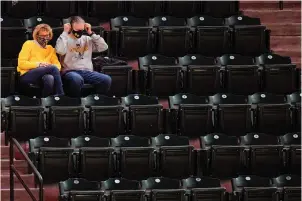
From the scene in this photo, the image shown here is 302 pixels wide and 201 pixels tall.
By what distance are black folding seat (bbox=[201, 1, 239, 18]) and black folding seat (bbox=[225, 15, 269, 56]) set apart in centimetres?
35

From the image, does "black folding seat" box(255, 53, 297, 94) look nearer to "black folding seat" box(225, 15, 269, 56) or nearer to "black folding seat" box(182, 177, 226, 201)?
"black folding seat" box(225, 15, 269, 56)

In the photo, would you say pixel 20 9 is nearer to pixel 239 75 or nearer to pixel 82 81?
pixel 82 81

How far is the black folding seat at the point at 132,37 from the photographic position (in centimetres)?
982

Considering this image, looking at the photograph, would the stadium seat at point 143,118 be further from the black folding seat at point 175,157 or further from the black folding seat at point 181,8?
the black folding seat at point 181,8

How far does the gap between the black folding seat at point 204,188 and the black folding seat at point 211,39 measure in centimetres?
181

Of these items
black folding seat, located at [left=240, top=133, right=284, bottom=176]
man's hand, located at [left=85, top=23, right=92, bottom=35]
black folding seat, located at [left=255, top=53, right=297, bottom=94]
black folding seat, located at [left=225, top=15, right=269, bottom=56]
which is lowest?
black folding seat, located at [left=240, top=133, right=284, bottom=176]

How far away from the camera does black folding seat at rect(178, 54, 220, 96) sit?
9.55 meters

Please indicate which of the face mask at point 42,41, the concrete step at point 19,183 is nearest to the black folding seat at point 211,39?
the face mask at point 42,41

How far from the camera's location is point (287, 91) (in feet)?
32.2

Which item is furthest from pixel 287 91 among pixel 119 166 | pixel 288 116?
pixel 119 166

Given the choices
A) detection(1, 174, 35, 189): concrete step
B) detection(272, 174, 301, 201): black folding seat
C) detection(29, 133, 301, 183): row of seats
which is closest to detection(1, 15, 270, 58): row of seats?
detection(29, 133, 301, 183): row of seats

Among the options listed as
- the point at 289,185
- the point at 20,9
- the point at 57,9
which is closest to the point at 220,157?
the point at 289,185

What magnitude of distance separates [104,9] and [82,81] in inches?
51.3

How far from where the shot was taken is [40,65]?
29.9ft
